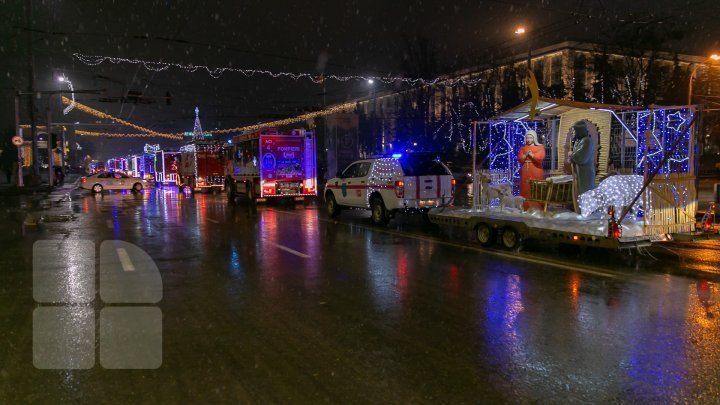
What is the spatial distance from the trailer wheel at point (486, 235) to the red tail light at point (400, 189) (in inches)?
126

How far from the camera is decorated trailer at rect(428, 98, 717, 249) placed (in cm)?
888

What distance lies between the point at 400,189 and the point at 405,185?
166 millimetres

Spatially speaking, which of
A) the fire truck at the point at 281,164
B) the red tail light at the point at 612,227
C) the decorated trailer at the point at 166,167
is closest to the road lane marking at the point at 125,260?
the red tail light at the point at 612,227

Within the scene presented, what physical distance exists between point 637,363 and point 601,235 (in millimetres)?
4394

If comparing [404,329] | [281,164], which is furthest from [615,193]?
[281,164]

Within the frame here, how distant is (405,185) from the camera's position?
1388 centimetres

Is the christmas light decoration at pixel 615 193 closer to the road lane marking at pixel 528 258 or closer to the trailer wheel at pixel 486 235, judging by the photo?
the road lane marking at pixel 528 258

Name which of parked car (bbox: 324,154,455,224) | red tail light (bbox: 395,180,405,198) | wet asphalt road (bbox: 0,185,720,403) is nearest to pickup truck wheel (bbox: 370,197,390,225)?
parked car (bbox: 324,154,455,224)

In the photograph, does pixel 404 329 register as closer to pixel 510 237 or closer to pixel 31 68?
pixel 510 237

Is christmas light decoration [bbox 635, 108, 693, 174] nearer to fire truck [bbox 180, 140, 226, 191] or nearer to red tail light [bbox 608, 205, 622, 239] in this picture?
red tail light [bbox 608, 205, 622, 239]

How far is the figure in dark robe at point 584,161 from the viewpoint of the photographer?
9.77 m

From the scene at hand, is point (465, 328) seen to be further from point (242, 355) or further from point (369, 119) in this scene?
point (369, 119)

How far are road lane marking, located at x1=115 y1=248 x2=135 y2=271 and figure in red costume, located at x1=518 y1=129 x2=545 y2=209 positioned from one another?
794 centimetres

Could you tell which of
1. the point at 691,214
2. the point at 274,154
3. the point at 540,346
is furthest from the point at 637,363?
the point at 274,154
